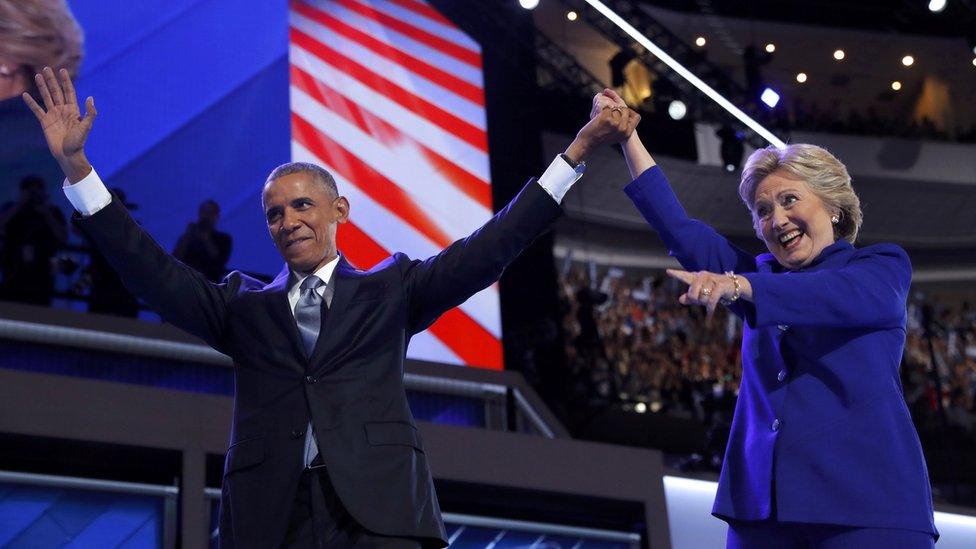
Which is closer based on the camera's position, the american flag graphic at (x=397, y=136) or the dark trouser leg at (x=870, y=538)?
the dark trouser leg at (x=870, y=538)

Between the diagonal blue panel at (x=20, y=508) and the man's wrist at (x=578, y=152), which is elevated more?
the man's wrist at (x=578, y=152)

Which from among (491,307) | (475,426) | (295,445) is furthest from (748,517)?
(491,307)

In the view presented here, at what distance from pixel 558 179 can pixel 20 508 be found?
110 inches

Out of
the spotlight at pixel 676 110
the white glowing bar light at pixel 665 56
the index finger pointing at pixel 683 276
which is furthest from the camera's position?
the spotlight at pixel 676 110

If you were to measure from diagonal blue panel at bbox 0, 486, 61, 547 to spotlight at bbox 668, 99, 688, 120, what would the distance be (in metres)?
5.47

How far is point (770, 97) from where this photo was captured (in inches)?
318

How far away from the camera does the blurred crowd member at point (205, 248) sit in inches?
233

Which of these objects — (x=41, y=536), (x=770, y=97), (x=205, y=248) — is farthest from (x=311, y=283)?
(x=770, y=97)

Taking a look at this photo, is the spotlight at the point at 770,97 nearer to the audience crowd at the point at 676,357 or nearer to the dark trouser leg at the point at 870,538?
the audience crowd at the point at 676,357

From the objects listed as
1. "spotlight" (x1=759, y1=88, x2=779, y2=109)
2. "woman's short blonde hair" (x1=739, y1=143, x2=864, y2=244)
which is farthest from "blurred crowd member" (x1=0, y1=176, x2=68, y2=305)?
"spotlight" (x1=759, y1=88, x2=779, y2=109)

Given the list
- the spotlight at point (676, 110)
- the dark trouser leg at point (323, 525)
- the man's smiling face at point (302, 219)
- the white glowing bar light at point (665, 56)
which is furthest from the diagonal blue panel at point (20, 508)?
the spotlight at point (676, 110)

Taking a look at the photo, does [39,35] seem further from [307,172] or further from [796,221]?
→ [796,221]

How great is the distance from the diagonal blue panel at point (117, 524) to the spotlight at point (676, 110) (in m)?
5.24

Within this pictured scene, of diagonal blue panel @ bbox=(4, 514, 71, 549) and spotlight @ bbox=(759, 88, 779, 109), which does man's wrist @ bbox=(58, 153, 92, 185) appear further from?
spotlight @ bbox=(759, 88, 779, 109)
